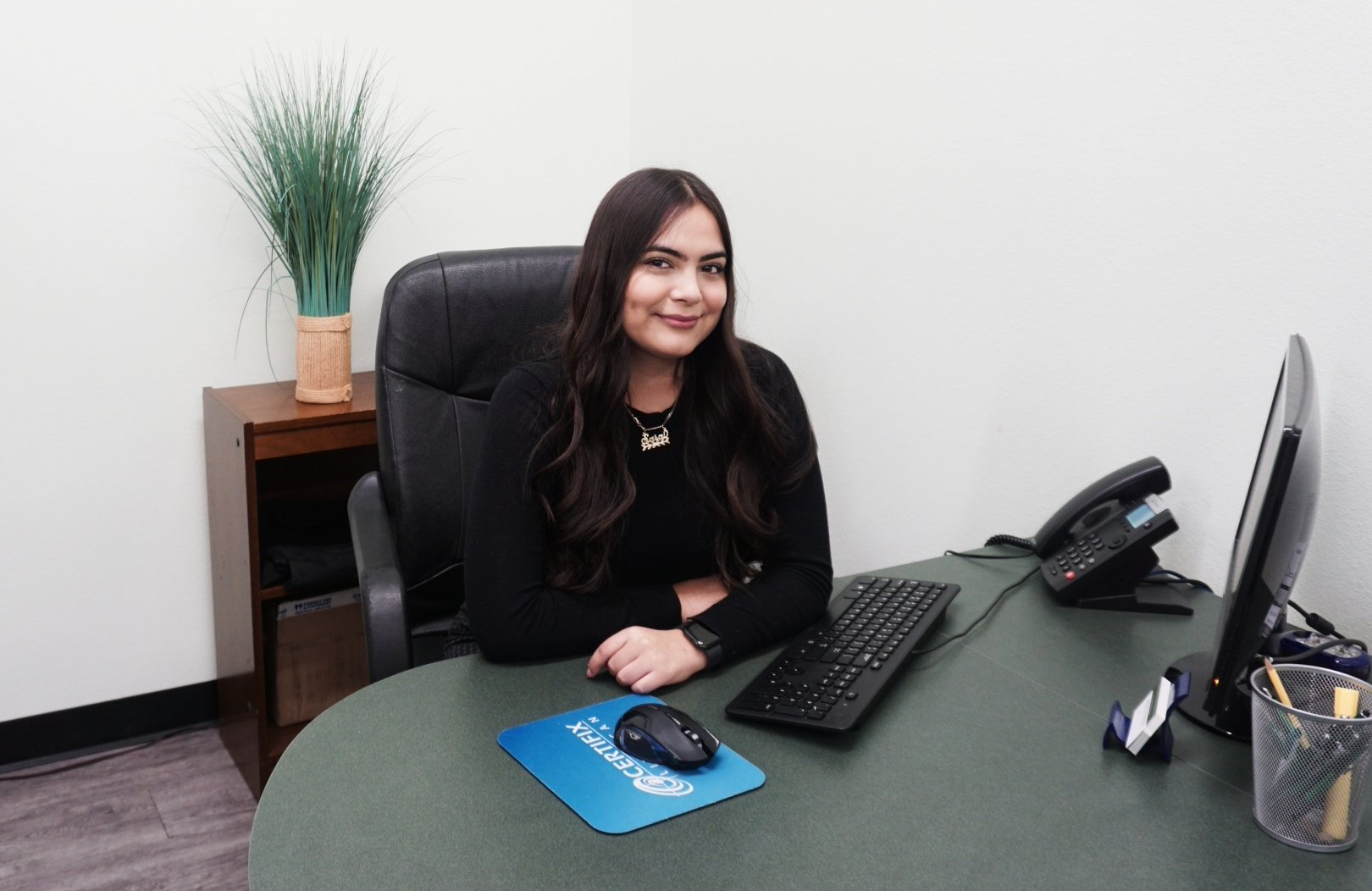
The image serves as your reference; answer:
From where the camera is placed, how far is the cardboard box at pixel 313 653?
2373mm

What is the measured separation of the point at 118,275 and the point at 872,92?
155cm

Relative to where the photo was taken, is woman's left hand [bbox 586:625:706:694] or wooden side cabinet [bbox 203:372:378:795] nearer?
woman's left hand [bbox 586:625:706:694]

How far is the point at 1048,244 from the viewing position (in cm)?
173

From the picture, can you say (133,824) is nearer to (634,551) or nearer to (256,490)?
(256,490)

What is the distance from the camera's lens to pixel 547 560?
152 cm

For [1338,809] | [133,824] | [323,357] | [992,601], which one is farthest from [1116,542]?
[133,824]

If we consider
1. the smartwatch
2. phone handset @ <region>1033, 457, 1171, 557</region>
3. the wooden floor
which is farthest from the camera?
the wooden floor

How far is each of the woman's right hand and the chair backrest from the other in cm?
46

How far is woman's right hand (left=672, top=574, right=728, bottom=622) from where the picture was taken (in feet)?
4.93

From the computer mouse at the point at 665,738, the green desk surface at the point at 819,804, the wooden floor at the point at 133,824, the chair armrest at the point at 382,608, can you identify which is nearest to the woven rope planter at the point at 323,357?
the chair armrest at the point at 382,608

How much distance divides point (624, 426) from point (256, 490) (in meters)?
1.04

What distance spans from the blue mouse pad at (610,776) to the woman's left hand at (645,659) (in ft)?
0.27

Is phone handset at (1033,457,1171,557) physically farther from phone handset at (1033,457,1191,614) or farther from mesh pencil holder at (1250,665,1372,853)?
mesh pencil holder at (1250,665,1372,853)

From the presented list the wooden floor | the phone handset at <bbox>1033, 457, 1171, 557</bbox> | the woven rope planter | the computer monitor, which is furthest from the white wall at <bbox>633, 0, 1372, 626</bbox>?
the wooden floor
